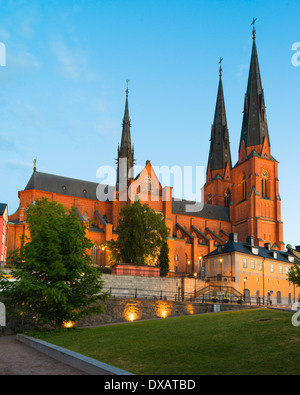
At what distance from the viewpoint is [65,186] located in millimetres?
78562

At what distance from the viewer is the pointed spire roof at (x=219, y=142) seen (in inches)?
4117

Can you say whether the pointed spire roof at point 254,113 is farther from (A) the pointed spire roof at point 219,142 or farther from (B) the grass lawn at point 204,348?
(B) the grass lawn at point 204,348

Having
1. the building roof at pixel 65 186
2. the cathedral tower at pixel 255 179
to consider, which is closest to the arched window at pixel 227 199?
the cathedral tower at pixel 255 179

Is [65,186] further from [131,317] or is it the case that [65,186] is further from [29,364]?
[29,364]

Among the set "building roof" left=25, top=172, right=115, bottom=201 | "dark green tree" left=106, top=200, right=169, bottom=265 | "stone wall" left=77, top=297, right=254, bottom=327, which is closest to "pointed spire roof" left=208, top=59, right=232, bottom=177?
"building roof" left=25, top=172, right=115, bottom=201

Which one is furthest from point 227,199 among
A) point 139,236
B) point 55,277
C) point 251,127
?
point 55,277

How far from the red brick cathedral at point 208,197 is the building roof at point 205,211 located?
22 cm

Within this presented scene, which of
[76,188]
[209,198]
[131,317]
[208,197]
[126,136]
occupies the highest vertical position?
[126,136]

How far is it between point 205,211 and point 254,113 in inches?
917

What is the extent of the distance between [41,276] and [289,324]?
15.6 metres

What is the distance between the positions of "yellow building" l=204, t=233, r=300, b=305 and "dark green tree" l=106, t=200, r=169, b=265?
27.5 feet

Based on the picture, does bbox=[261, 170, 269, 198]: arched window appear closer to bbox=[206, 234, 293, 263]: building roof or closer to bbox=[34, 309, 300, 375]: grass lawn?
bbox=[206, 234, 293, 263]: building roof

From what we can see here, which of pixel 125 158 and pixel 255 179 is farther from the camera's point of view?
pixel 125 158

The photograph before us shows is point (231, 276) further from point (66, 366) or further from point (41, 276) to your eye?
point (66, 366)
